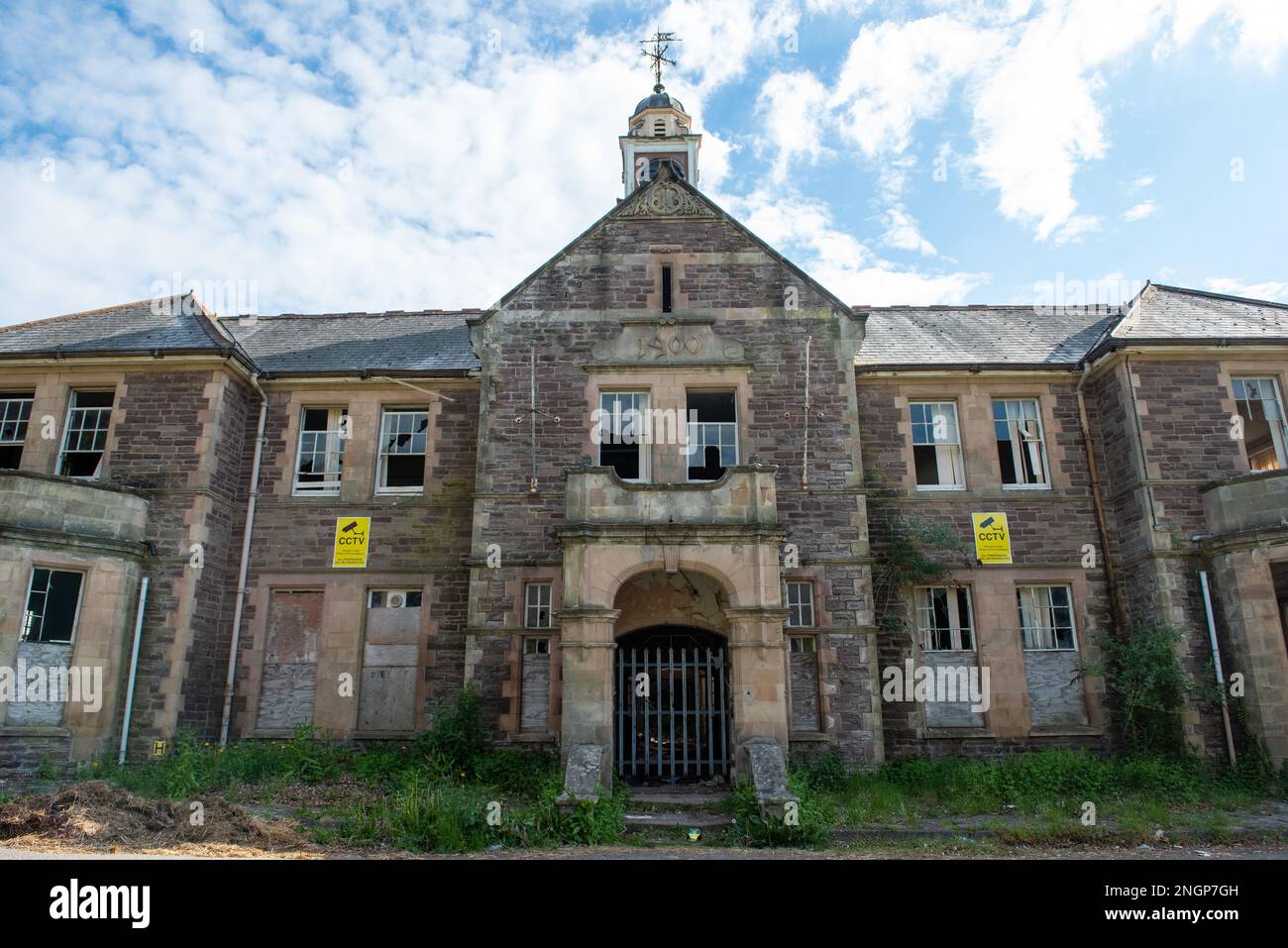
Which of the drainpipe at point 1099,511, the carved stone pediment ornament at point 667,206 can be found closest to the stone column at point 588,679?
the carved stone pediment ornament at point 667,206

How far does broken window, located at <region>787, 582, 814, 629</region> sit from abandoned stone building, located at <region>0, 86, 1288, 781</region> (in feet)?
0.18

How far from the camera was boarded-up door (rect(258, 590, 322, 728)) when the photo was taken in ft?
50.8

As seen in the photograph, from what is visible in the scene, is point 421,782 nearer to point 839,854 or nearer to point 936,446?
point 839,854

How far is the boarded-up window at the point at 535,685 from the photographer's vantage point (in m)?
14.1

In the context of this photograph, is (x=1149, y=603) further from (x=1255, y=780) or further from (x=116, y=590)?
(x=116, y=590)

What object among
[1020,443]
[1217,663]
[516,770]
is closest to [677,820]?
[516,770]

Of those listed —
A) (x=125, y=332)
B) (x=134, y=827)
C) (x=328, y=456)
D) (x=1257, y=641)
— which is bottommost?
(x=134, y=827)

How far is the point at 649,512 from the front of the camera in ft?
42.0

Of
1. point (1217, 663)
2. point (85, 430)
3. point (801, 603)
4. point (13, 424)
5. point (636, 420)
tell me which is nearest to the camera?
point (1217, 663)

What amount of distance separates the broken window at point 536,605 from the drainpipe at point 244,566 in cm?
569

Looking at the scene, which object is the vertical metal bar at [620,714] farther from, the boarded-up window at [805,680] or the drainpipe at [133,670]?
the drainpipe at [133,670]

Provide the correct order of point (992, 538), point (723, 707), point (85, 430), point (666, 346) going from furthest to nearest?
1. point (85, 430)
2. point (992, 538)
3. point (666, 346)
4. point (723, 707)

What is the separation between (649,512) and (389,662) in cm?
640

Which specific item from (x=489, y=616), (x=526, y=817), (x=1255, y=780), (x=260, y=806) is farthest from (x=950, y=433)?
(x=260, y=806)
